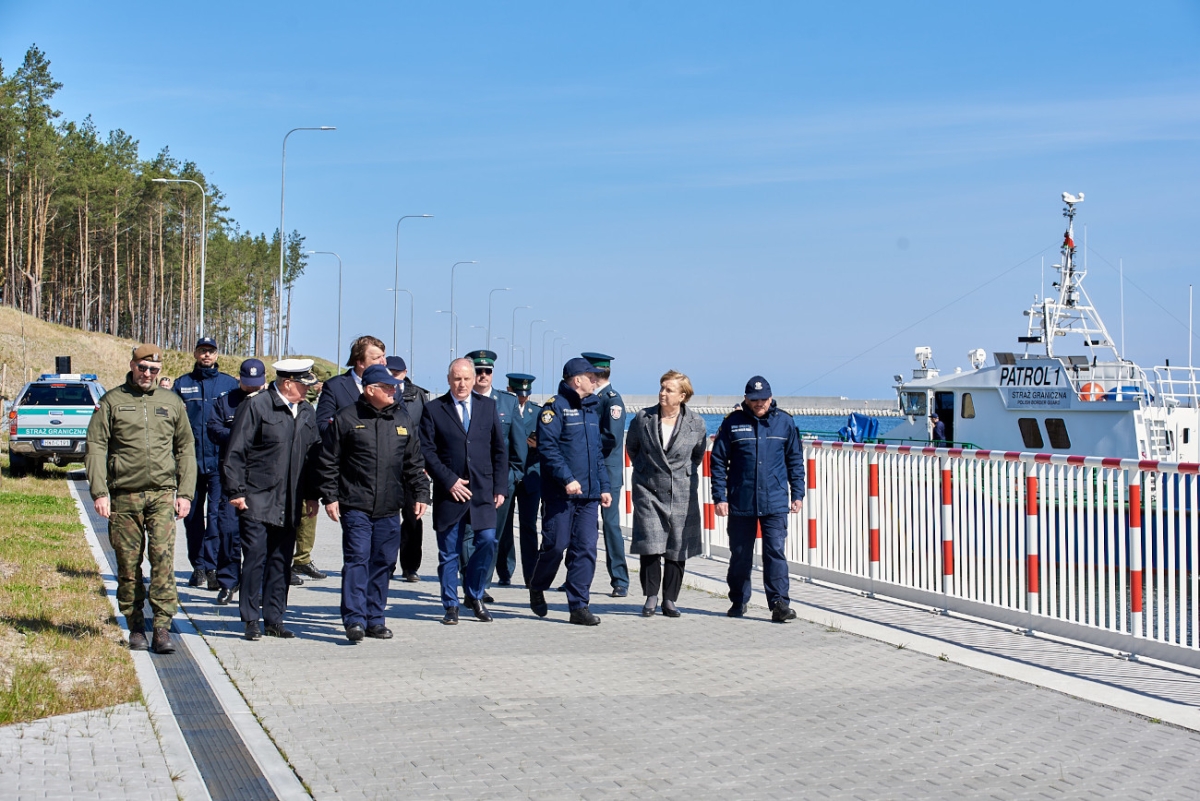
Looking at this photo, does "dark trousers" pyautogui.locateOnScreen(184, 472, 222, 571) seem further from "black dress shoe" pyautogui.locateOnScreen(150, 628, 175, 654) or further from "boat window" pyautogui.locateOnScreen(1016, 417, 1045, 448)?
"boat window" pyautogui.locateOnScreen(1016, 417, 1045, 448)

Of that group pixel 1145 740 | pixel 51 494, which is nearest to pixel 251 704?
pixel 1145 740

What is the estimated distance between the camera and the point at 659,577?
1060 centimetres

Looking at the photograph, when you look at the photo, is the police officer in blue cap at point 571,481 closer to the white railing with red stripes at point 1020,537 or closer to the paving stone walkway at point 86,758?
the white railing with red stripes at point 1020,537

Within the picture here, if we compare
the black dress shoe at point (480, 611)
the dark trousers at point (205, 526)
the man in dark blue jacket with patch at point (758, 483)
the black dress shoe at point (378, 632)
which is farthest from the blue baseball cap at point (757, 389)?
the dark trousers at point (205, 526)

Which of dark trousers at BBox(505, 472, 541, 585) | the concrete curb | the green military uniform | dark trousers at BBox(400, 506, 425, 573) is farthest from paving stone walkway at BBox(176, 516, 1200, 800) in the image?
dark trousers at BBox(505, 472, 541, 585)

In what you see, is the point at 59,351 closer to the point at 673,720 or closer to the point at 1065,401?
the point at 1065,401

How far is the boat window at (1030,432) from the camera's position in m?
28.8

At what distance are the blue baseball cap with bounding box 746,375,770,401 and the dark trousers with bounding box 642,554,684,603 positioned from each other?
1429 millimetres

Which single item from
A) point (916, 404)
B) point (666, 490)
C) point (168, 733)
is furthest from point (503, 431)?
point (916, 404)

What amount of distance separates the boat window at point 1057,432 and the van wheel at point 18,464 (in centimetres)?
2121

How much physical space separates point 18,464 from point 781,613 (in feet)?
67.5

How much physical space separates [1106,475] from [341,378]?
5.88 metres

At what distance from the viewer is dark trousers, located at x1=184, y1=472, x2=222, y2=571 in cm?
1149

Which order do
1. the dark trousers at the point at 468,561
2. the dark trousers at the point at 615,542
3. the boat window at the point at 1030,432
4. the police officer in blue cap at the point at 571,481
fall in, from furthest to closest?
the boat window at the point at 1030,432, the dark trousers at the point at 615,542, the police officer in blue cap at the point at 571,481, the dark trousers at the point at 468,561
